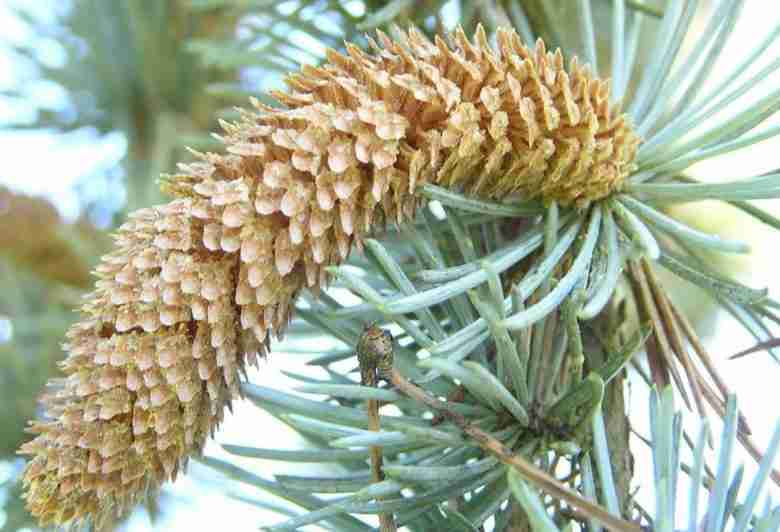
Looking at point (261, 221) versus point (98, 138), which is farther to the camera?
point (98, 138)

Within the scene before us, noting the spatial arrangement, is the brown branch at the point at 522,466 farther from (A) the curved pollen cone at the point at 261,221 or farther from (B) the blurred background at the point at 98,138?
(B) the blurred background at the point at 98,138

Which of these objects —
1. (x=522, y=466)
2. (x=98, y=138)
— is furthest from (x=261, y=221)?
(x=98, y=138)

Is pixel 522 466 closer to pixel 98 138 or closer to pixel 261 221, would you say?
pixel 261 221

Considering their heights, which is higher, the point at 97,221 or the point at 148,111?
the point at 148,111

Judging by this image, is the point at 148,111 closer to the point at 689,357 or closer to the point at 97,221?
the point at 97,221

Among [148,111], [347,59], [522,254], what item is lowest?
[522,254]

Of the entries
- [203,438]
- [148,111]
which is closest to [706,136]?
[203,438]

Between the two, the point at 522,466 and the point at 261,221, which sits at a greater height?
the point at 261,221

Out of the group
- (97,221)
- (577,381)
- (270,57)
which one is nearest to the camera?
(577,381)
